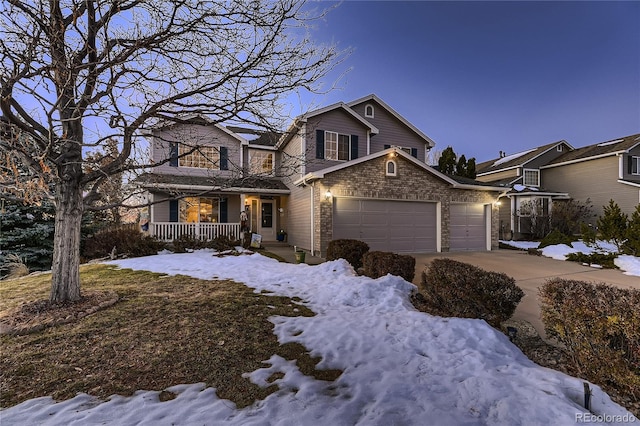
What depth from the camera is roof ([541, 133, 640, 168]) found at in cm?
1806

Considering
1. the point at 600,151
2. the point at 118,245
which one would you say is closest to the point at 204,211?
the point at 118,245

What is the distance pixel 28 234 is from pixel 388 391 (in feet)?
39.5

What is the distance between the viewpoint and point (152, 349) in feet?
10.9

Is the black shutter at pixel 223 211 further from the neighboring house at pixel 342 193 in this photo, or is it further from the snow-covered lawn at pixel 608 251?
the snow-covered lawn at pixel 608 251

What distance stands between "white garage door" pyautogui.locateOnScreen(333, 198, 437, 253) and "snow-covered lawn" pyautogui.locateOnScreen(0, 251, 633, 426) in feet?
23.2

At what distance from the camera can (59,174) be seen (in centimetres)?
458

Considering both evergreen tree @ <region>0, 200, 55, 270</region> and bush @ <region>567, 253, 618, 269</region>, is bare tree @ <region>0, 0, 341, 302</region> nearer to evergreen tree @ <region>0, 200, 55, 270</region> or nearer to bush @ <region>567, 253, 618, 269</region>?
evergreen tree @ <region>0, 200, 55, 270</region>

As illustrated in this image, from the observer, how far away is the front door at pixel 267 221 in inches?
626

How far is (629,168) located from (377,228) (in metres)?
19.4

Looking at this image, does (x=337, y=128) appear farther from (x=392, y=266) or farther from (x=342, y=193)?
(x=392, y=266)

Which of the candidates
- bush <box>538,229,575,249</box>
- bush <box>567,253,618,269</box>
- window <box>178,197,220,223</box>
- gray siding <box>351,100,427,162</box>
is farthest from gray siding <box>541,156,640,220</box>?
window <box>178,197,220,223</box>

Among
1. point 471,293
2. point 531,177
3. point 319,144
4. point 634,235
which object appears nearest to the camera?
point 471,293

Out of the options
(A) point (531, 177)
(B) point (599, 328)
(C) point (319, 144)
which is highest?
(C) point (319, 144)

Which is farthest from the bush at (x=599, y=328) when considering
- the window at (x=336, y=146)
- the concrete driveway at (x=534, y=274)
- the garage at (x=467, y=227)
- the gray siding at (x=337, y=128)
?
the window at (x=336, y=146)
